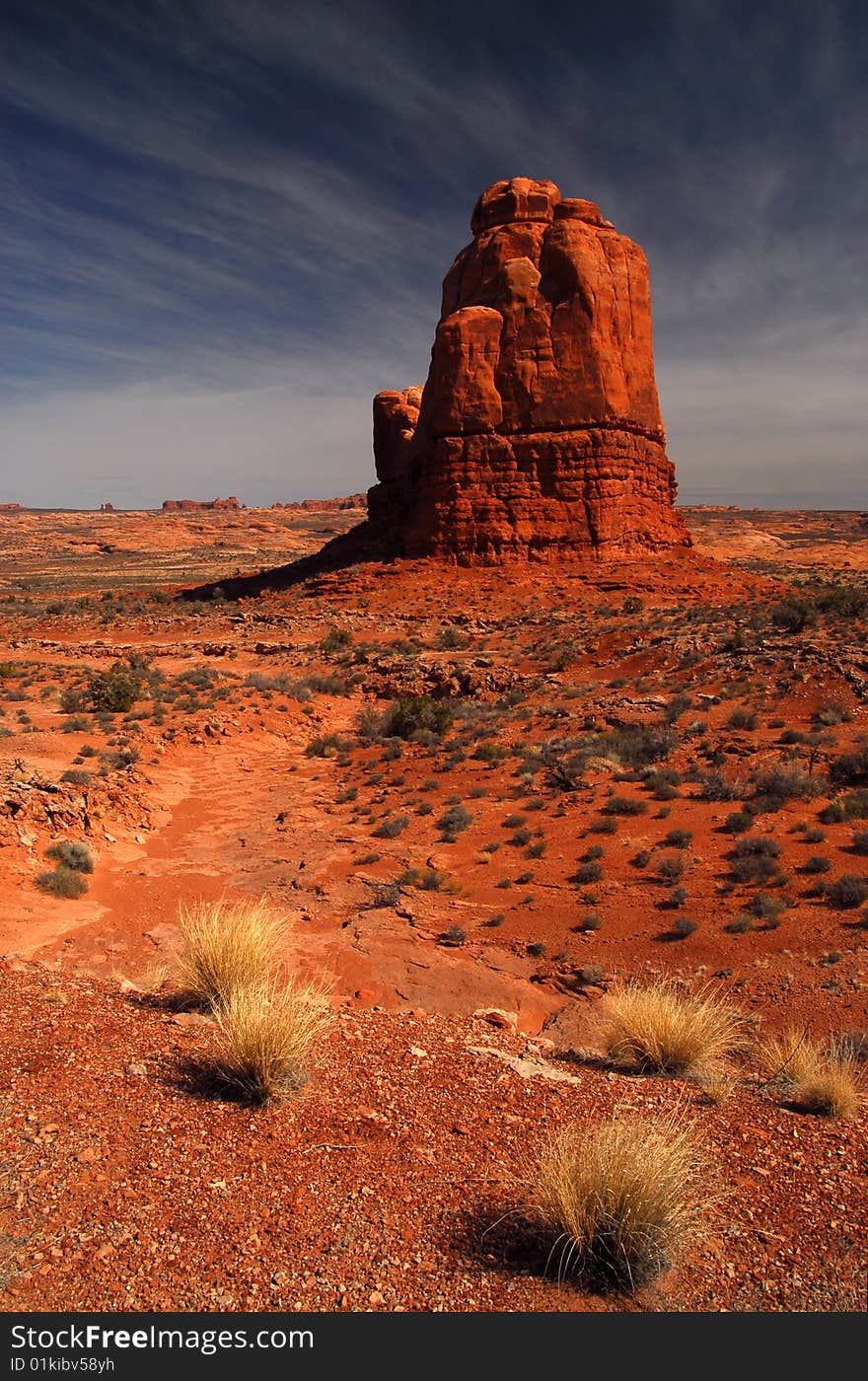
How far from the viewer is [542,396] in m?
33.1

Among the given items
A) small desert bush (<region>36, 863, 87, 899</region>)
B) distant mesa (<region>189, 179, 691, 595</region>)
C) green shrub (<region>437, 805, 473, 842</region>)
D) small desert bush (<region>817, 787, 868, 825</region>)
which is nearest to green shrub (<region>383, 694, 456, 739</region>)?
green shrub (<region>437, 805, 473, 842</region>)

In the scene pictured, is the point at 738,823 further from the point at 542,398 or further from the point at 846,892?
the point at 542,398

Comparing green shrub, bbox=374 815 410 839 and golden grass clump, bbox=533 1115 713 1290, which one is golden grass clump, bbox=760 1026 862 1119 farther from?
green shrub, bbox=374 815 410 839

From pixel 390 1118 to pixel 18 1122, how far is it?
2001 mm

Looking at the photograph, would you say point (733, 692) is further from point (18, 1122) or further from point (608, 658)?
point (18, 1122)

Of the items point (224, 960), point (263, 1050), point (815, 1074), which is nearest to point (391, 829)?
point (224, 960)

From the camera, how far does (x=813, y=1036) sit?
5.79 metres

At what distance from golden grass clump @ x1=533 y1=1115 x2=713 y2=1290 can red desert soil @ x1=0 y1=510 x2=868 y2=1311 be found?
0.38ft

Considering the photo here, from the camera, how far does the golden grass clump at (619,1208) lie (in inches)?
117

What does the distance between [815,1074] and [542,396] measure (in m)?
32.8

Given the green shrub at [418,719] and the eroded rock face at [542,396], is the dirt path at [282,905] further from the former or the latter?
the eroded rock face at [542,396]

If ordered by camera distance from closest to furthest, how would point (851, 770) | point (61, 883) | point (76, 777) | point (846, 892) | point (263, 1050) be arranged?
point (263, 1050), point (846, 892), point (61, 883), point (851, 770), point (76, 777)

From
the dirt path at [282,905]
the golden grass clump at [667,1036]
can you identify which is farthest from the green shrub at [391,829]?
the golden grass clump at [667,1036]

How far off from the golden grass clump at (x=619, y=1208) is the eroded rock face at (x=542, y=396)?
31.0 metres
